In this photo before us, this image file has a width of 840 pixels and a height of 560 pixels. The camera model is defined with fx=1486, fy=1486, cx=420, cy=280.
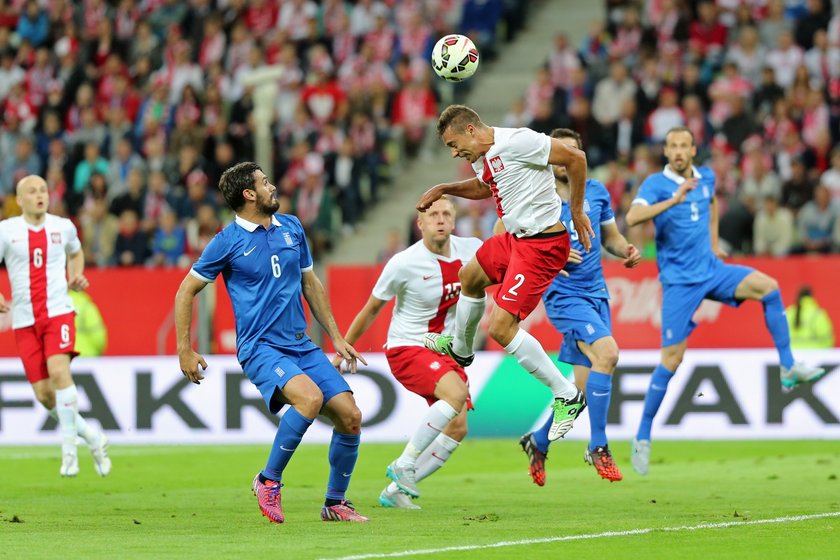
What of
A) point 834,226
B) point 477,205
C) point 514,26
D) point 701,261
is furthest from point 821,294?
point 514,26

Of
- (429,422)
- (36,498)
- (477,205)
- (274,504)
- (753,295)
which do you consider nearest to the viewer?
(274,504)

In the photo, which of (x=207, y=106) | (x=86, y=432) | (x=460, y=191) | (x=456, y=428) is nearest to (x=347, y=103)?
(x=207, y=106)

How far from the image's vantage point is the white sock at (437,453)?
10.7 m

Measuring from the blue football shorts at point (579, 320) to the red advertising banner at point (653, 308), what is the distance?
23.0 ft

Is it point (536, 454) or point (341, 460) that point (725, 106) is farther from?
point (341, 460)

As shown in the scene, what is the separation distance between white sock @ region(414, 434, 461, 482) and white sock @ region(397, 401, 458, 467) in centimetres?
31

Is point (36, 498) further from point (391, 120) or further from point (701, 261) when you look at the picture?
point (391, 120)

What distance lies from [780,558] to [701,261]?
499cm

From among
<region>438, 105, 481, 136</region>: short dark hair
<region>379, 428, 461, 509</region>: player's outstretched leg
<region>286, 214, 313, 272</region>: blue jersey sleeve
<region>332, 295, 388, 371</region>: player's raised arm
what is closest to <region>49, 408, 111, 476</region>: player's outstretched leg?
<region>332, 295, 388, 371</region>: player's raised arm

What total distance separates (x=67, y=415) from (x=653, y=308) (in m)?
9.01

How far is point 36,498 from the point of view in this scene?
11.5 m

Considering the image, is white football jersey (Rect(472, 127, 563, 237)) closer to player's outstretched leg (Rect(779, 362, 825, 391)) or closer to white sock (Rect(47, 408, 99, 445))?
player's outstretched leg (Rect(779, 362, 825, 391))

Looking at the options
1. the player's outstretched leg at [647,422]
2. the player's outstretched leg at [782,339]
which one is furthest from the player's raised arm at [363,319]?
the player's outstretched leg at [782,339]

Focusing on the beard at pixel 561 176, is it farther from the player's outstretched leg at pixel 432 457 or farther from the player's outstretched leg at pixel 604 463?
the player's outstretched leg at pixel 432 457
